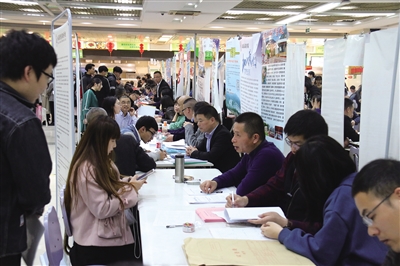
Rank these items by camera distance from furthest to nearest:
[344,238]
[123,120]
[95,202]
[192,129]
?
1. [123,120]
2. [192,129]
3. [95,202]
4. [344,238]

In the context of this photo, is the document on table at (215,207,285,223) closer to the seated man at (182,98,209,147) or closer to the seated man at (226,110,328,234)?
the seated man at (226,110,328,234)

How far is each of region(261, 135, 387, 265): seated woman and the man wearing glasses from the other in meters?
0.28

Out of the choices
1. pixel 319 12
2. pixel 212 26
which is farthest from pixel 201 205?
pixel 212 26

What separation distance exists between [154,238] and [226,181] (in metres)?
1.19

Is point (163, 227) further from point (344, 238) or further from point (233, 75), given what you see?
point (233, 75)

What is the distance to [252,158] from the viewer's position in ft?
9.92

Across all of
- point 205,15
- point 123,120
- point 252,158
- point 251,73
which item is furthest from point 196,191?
point 205,15

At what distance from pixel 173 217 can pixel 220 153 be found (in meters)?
1.88

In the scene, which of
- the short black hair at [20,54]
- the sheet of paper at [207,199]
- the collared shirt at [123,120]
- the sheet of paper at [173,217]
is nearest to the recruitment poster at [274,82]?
the sheet of paper at [207,199]

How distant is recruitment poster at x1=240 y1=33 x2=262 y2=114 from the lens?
383 centimetres

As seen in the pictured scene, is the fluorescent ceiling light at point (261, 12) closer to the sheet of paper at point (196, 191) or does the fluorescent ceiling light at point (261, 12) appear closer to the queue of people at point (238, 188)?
the queue of people at point (238, 188)

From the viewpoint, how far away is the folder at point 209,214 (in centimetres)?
230

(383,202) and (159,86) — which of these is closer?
(383,202)

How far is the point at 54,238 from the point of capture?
6.09 feet
